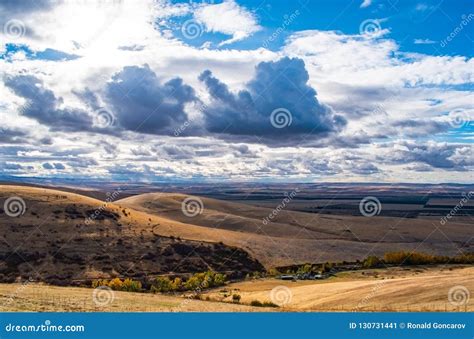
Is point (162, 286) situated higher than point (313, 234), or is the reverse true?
point (313, 234)

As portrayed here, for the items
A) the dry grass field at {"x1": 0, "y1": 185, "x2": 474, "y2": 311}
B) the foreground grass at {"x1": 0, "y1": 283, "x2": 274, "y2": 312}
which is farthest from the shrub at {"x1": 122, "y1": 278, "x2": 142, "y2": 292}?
the foreground grass at {"x1": 0, "y1": 283, "x2": 274, "y2": 312}

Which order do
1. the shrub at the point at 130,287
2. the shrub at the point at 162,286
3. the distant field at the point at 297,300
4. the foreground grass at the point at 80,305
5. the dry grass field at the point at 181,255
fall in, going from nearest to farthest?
the foreground grass at the point at 80,305 → the distant field at the point at 297,300 → the dry grass field at the point at 181,255 → the shrub at the point at 130,287 → the shrub at the point at 162,286

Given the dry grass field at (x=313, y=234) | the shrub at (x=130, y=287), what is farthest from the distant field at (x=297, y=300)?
the dry grass field at (x=313, y=234)

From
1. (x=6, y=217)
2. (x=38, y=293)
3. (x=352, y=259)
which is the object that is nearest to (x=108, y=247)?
(x=6, y=217)

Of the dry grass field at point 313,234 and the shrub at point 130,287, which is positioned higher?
the dry grass field at point 313,234

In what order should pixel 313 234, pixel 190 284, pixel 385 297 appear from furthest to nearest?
pixel 313 234 < pixel 190 284 < pixel 385 297

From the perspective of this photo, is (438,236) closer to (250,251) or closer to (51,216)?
(250,251)

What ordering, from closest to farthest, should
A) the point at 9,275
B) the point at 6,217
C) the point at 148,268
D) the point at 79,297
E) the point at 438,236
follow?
the point at 79,297, the point at 9,275, the point at 148,268, the point at 6,217, the point at 438,236

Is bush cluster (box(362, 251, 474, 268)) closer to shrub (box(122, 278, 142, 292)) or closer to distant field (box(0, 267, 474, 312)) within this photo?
shrub (box(122, 278, 142, 292))

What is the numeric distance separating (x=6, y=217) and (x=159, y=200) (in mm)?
97362

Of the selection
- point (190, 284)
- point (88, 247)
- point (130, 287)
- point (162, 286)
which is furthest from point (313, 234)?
point (130, 287)

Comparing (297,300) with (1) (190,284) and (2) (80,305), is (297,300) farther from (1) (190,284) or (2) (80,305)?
(1) (190,284)

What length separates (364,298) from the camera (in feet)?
108

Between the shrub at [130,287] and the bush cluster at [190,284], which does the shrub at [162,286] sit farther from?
the shrub at [130,287]
